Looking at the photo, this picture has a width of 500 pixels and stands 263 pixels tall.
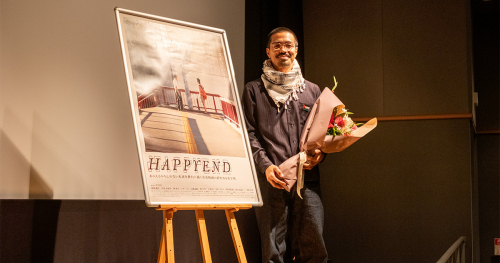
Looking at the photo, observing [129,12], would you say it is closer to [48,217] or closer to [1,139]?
[1,139]

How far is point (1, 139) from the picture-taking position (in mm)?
1636

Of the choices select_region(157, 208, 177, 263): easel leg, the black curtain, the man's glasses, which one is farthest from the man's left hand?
the black curtain

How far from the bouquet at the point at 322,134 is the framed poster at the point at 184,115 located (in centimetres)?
18

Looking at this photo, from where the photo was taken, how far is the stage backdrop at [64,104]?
169 centimetres

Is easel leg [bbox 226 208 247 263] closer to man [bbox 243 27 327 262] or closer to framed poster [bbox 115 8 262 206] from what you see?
framed poster [bbox 115 8 262 206]

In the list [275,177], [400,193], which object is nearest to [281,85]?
[275,177]

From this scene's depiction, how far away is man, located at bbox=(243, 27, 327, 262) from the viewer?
203 cm

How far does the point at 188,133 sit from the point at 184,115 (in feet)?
0.27

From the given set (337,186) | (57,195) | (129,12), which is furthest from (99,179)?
(337,186)

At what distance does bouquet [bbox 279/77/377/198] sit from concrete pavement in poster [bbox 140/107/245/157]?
25 centimetres

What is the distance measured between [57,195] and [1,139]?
0.33 meters

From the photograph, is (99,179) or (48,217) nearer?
(48,217)

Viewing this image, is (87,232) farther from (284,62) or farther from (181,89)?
(284,62)

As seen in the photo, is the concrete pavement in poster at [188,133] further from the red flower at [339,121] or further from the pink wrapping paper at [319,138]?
the red flower at [339,121]
